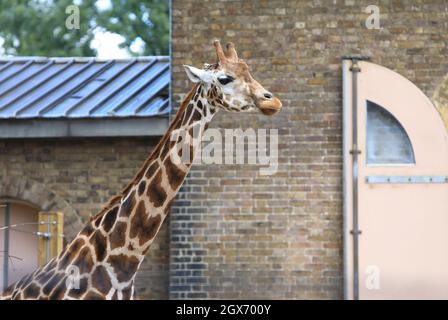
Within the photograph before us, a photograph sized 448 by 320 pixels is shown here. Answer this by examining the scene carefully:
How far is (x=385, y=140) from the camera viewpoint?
13.1 meters

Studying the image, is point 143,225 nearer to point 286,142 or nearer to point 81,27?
point 286,142

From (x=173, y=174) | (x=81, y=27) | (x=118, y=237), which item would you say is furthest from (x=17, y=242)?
(x=81, y=27)

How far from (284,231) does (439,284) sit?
175 centimetres

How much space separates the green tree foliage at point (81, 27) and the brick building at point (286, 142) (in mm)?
17258

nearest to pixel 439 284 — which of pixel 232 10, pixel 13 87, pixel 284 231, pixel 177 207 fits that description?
pixel 284 231

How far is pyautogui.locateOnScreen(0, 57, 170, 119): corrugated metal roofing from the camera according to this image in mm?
13453

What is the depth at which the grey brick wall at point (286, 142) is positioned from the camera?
42.1 ft

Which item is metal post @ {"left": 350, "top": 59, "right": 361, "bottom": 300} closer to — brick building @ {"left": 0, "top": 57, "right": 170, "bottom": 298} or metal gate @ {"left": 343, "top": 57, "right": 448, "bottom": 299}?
metal gate @ {"left": 343, "top": 57, "right": 448, "bottom": 299}

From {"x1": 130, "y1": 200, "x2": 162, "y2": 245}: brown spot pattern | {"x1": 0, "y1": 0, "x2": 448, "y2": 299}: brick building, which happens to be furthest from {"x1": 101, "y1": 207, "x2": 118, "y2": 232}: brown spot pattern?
{"x1": 0, "y1": 0, "x2": 448, "y2": 299}: brick building

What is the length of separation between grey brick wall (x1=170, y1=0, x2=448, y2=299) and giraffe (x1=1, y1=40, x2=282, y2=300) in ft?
12.1

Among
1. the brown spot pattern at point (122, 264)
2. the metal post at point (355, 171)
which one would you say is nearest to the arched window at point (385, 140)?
the metal post at point (355, 171)

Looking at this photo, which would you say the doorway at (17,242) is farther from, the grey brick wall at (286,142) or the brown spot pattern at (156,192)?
the brown spot pattern at (156,192)
